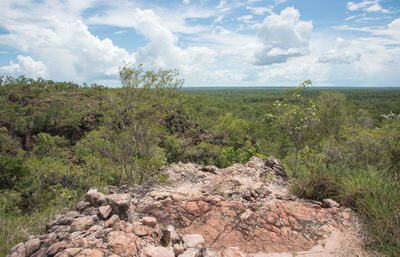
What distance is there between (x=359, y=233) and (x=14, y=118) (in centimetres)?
3643

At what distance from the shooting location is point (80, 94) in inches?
1636

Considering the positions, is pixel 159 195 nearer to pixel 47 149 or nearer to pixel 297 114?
pixel 297 114

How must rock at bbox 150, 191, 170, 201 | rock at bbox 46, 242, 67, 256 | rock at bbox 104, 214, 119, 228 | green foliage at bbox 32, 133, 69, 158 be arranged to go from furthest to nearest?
1. green foliage at bbox 32, 133, 69, 158
2. rock at bbox 150, 191, 170, 201
3. rock at bbox 104, 214, 119, 228
4. rock at bbox 46, 242, 67, 256

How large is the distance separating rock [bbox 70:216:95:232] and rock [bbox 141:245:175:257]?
1.33 m

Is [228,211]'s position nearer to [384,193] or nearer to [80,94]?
[384,193]

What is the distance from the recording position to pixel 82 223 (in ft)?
14.1

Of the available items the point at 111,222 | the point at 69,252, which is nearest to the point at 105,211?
the point at 111,222

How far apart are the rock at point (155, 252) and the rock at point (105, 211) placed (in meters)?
1.39

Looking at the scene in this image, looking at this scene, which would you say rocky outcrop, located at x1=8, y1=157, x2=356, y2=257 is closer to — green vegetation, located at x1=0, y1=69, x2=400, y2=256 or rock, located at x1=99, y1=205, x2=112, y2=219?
rock, located at x1=99, y1=205, x2=112, y2=219

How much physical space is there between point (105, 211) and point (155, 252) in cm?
164

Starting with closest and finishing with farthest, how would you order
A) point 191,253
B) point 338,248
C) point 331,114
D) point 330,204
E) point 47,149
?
point 191,253 → point 338,248 → point 330,204 → point 331,114 → point 47,149

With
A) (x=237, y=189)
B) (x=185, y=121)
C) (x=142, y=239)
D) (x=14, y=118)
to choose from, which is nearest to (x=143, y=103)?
(x=237, y=189)

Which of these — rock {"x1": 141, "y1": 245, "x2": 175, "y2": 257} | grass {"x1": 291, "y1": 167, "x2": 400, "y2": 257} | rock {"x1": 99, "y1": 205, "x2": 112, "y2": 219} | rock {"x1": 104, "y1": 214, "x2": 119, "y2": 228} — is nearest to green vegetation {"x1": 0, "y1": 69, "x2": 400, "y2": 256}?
grass {"x1": 291, "y1": 167, "x2": 400, "y2": 257}

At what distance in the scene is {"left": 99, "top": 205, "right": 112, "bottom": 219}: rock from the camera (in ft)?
15.4
